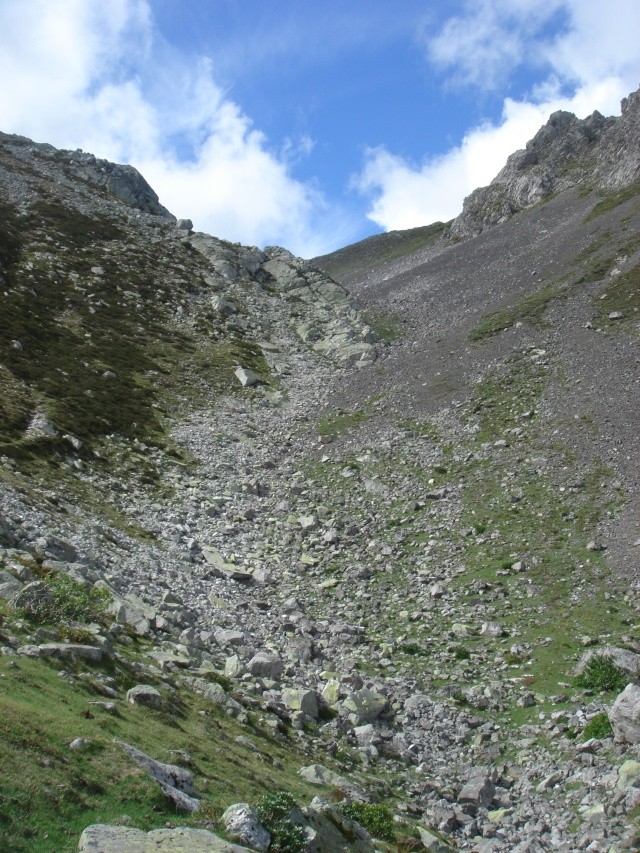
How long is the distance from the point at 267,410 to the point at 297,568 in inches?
872

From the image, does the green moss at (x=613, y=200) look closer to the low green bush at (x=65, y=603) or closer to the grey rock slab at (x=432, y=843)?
the low green bush at (x=65, y=603)

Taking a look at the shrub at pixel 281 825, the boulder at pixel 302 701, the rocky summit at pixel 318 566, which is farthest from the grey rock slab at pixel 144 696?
the boulder at pixel 302 701

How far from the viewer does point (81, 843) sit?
332 inches

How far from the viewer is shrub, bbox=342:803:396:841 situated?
43.1 feet

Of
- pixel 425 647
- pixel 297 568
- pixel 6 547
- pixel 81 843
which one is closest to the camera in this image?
pixel 81 843

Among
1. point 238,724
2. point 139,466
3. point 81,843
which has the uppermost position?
point 139,466

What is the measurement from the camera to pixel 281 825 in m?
10.2

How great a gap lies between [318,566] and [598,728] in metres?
14.3

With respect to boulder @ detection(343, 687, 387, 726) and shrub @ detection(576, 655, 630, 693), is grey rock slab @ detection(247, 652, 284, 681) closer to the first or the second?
boulder @ detection(343, 687, 387, 726)

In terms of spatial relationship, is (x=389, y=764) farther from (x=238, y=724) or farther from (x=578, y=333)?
(x=578, y=333)

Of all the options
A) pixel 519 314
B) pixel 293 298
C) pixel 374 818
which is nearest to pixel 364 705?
pixel 374 818

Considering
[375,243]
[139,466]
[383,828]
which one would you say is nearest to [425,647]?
[383,828]

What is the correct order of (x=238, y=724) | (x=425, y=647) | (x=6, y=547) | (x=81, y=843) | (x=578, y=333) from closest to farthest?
(x=81, y=843) → (x=238, y=724) → (x=6, y=547) → (x=425, y=647) → (x=578, y=333)

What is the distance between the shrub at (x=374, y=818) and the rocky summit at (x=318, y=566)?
59 mm
